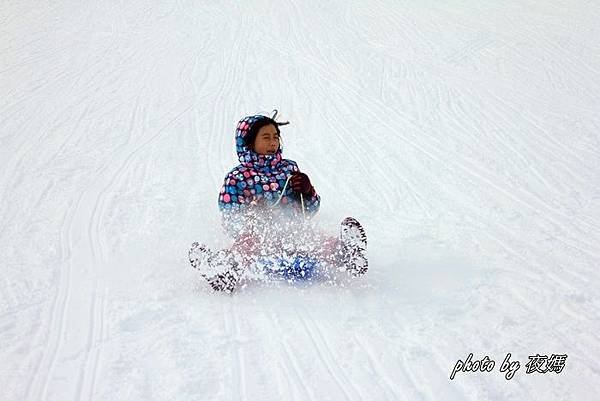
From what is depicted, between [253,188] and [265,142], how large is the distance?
0.33 metres

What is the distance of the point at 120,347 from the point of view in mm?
2754

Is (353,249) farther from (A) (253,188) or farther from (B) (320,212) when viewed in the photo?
(B) (320,212)

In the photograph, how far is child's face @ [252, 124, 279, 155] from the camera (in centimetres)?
379

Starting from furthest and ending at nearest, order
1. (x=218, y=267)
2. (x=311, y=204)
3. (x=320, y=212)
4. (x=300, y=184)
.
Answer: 1. (x=320, y=212)
2. (x=311, y=204)
3. (x=300, y=184)
4. (x=218, y=267)

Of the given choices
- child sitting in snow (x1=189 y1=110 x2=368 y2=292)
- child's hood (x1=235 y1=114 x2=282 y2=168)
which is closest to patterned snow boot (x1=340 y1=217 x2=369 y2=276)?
child sitting in snow (x1=189 y1=110 x2=368 y2=292)

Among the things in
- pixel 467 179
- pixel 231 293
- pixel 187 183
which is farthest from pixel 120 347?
pixel 467 179

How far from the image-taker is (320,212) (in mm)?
4777

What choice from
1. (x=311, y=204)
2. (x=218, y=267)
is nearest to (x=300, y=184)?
(x=311, y=204)

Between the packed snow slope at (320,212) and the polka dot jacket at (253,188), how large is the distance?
1.77ft

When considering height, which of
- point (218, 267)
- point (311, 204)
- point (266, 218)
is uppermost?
point (311, 204)

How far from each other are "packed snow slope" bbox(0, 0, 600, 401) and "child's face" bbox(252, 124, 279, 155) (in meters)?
0.87

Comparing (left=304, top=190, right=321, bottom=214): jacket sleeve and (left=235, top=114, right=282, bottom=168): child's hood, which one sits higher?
(left=235, top=114, right=282, bottom=168): child's hood

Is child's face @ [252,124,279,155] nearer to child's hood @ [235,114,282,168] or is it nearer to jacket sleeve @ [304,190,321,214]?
child's hood @ [235,114,282,168]

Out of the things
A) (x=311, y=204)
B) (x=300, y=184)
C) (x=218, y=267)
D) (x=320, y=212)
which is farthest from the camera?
(x=320, y=212)
